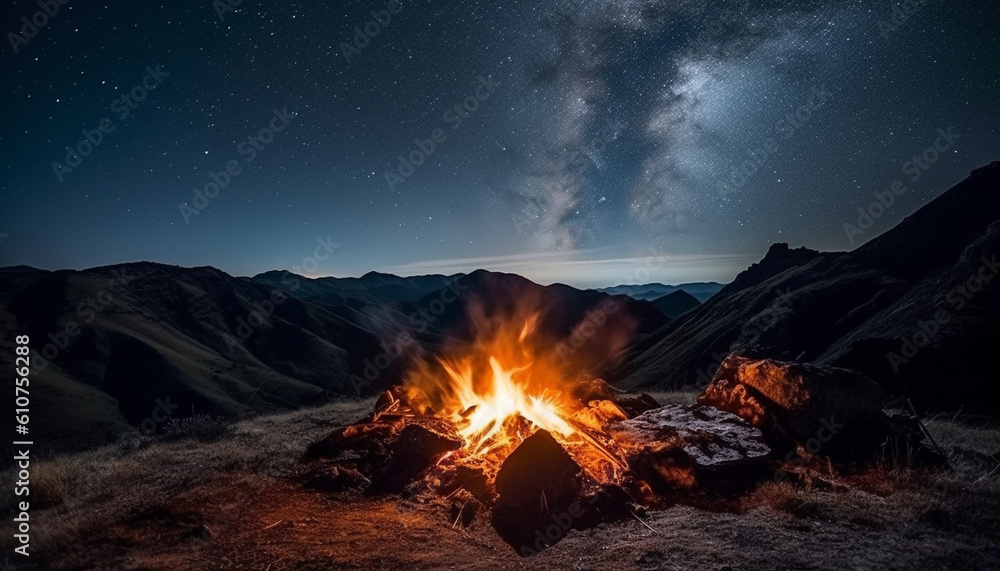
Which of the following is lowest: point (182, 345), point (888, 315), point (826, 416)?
point (888, 315)

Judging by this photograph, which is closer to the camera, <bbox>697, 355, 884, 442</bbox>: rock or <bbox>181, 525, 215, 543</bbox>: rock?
<bbox>181, 525, 215, 543</bbox>: rock

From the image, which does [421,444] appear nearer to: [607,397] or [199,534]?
[199,534]

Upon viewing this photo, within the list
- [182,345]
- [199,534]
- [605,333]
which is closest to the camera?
[199,534]

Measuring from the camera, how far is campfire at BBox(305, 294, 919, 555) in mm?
7285

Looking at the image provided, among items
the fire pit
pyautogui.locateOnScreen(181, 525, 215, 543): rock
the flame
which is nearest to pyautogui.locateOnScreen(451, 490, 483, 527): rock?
the fire pit

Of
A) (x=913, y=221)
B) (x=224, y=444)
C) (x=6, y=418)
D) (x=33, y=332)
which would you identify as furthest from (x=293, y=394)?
(x=913, y=221)

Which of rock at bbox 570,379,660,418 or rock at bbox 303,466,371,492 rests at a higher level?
rock at bbox 570,379,660,418

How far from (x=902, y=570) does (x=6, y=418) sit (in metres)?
91.7

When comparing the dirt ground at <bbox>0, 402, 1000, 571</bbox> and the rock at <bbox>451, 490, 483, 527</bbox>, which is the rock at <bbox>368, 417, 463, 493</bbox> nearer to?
the dirt ground at <bbox>0, 402, 1000, 571</bbox>

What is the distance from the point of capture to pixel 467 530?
6.70m

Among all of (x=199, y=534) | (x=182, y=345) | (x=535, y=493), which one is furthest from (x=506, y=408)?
(x=182, y=345)

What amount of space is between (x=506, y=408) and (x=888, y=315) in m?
54.3

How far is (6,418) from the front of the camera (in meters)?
57.8

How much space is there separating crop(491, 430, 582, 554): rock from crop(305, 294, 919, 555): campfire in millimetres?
19
